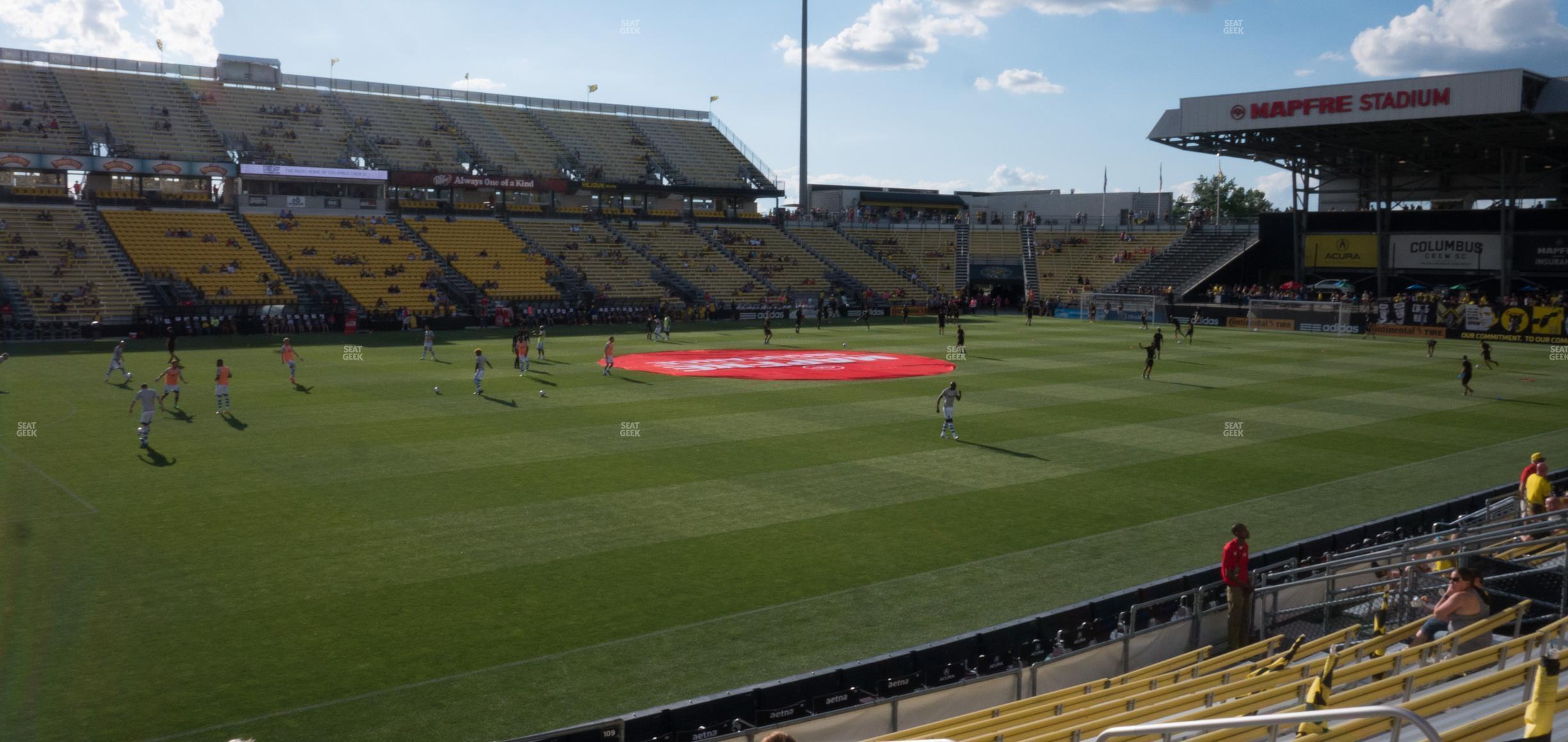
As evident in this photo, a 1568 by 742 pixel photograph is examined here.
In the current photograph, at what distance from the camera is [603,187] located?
8100 centimetres

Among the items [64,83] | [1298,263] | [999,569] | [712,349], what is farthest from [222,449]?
[1298,263]

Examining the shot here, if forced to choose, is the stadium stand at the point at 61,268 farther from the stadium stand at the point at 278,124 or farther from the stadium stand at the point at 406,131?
the stadium stand at the point at 406,131

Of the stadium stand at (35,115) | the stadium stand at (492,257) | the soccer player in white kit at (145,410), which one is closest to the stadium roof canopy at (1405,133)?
the stadium stand at (492,257)

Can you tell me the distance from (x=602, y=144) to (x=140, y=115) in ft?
106

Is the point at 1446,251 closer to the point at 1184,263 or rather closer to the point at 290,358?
the point at 1184,263

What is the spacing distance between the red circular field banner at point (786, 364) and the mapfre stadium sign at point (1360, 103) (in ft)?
99.4

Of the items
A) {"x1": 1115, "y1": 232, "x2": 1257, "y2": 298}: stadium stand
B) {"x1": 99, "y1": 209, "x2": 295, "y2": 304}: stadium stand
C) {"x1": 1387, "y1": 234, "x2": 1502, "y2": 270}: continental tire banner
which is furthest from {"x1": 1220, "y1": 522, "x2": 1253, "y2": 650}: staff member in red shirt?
{"x1": 1115, "y1": 232, "x2": 1257, "y2": 298}: stadium stand

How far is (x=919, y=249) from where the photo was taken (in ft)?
302

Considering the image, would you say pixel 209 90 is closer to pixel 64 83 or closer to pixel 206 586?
pixel 64 83

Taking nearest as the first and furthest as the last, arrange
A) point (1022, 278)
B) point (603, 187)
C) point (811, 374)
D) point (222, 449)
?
point (222, 449)
point (811, 374)
point (603, 187)
point (1022, 278)

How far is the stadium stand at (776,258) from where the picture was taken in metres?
79.1

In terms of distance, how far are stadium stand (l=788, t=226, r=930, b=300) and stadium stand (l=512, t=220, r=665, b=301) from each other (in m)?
17.6

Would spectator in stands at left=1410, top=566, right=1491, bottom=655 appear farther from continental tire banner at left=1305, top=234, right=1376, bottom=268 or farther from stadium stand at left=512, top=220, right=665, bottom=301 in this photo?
continental tire banner at left=1305, top=234, right=1376, bottom=268

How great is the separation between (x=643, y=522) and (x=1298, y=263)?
67082 millimetres
